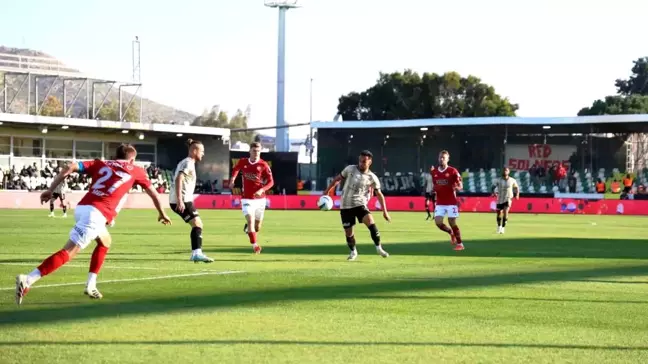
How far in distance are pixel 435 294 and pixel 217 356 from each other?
18.6 ft

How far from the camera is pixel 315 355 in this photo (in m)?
8.36

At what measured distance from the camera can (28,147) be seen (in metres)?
71.3

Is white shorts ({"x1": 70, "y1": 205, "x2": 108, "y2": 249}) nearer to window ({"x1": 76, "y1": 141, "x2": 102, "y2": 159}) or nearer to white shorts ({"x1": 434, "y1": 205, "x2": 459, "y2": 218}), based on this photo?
white shorts ({"x1": 434, "y1": 205, "x2": 459, "y2": 218})

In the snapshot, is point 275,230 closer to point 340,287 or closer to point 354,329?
point 340,287

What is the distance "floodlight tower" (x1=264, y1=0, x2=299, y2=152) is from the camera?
88812 mm

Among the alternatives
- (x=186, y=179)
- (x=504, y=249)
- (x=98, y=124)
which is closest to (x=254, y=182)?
(x=186, y=179)

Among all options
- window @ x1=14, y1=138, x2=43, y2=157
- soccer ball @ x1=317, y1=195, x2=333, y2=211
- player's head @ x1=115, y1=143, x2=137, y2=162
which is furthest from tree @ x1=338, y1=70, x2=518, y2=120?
player's head @ x1=115, y1=143, x2=137, y2=162

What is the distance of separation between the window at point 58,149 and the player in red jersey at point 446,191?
173ft

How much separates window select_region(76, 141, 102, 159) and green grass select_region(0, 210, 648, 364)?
2148 inches

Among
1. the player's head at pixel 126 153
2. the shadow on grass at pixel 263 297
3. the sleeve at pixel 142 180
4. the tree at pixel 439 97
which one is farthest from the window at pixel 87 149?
the sleeve at pixel 142 180

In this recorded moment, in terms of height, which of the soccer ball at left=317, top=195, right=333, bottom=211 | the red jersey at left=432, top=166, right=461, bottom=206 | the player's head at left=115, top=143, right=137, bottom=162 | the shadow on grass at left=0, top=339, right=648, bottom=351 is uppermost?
the player's head at left=115, top=143, right=137, bottom=162

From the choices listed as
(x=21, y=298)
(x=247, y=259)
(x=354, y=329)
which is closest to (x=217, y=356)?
(x=354, y=329)

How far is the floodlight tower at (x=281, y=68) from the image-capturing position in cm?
8881

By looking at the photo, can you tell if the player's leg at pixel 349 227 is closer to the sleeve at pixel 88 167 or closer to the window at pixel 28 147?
the sleeve at pixel 88 167
